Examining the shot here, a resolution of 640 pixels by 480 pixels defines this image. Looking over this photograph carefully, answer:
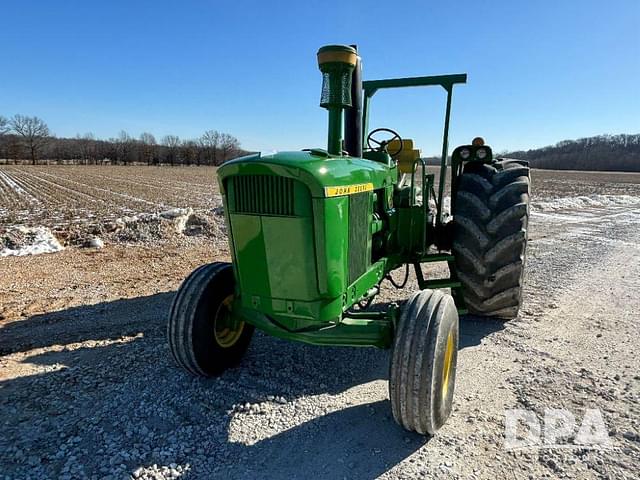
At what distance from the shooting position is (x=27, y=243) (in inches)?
312

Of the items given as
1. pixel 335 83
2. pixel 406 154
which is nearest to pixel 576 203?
pixel 406 154

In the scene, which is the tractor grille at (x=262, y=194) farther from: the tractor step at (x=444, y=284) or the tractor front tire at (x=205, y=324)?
the tractor step at (x=444, y=284)

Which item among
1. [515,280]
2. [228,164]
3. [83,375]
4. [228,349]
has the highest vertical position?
[228,164]

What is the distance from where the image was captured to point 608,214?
14547 mm

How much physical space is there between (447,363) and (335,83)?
221 cm

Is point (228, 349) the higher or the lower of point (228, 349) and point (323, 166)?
the lower

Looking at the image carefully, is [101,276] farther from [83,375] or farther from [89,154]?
[89,154]

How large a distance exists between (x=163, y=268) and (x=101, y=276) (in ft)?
2.87

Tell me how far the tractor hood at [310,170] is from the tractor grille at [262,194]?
0.05m

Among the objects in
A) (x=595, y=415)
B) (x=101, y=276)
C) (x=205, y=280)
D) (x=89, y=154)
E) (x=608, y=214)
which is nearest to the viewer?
(x=595, y=415)

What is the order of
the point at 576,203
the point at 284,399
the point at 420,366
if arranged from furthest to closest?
1. the point at 576,203
2. the point at 284,399
3. the point at 420,366

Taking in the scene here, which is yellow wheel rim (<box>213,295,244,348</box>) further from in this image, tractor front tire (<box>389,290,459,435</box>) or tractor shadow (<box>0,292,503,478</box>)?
tractor front tire (<box>389,290,459,435</box>)

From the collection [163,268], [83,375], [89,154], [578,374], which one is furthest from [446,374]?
[89,154]

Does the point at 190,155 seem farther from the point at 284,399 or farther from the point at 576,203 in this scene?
the point at 284,399
